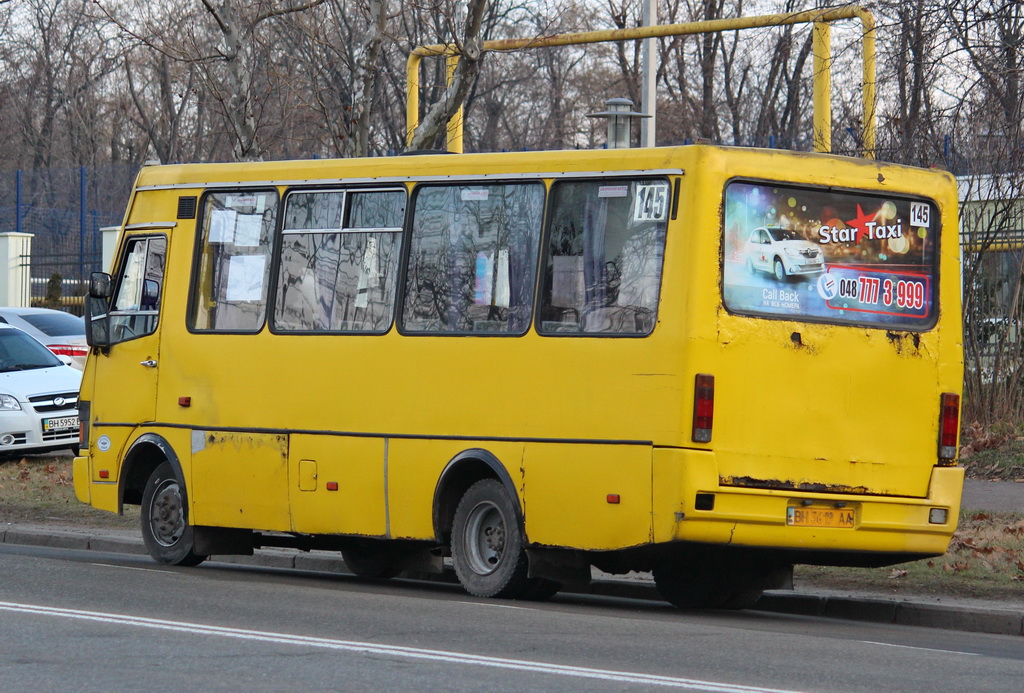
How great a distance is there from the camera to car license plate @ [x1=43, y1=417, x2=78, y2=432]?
66.8 feet

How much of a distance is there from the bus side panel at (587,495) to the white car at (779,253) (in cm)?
135

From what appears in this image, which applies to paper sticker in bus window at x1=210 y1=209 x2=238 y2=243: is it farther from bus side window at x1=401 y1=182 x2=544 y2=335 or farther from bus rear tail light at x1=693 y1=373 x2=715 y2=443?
bus rear tail light at x1=693 y1=373 x2=715 y2=443

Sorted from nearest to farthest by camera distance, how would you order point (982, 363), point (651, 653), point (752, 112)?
1. point (651, 653)
2. point (982, 363)
3. point (752, 112)

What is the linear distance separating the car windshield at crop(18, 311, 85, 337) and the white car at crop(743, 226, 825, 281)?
18792mm

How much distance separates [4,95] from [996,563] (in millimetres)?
47601

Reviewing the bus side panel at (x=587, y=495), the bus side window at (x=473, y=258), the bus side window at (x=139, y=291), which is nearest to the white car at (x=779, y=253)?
the bus side panel at (x=587, y=495)

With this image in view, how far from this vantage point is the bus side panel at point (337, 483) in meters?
11.9

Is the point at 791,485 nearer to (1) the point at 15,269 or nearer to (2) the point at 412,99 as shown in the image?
(2) the point at 412,99

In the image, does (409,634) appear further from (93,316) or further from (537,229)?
(93,316)

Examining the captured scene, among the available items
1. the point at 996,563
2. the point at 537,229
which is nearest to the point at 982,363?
the point at 996,563

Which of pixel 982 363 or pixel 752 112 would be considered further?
pixel 752 112

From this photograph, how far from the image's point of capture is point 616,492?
1041cm

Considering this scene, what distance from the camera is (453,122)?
19.6 m

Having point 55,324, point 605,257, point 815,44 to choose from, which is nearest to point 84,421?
point 605,257
